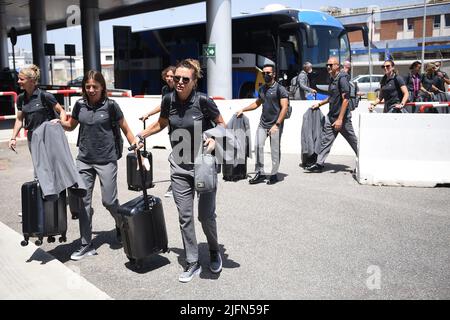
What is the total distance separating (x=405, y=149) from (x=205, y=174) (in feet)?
15.6

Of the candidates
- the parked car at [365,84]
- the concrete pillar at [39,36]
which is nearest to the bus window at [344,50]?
the parked car at [365,84]

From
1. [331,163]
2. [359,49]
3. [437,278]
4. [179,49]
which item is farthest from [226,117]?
[359,49]

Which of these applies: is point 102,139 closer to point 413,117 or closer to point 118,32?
point 413,117

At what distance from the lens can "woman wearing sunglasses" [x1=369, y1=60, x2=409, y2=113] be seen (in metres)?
8.84

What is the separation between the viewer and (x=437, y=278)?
409 cm

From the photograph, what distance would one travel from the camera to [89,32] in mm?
24156

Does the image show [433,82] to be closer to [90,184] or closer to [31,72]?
[31,72]

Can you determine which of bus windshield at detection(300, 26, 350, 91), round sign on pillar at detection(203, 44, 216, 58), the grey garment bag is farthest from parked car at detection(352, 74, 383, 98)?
the grey garment bag

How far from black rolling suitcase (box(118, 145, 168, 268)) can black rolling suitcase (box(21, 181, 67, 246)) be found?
640 millimetres

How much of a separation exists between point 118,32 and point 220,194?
12347mm

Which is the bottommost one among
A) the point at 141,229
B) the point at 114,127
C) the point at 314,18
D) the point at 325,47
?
the point at 141,229

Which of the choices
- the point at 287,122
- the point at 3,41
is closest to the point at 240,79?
the point at 287,122

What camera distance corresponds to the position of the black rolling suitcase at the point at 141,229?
4.19 metres

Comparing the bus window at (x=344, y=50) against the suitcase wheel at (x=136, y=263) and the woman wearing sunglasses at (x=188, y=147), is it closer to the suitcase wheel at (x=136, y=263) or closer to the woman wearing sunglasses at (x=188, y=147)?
the woman wearing sunglasses at (x=188, y=147)
